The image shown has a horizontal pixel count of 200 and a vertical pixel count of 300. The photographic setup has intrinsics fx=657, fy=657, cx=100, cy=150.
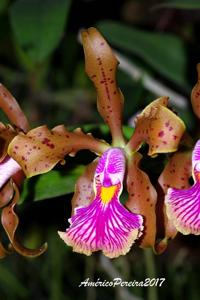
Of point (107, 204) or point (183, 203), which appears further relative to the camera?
point (107, 204)

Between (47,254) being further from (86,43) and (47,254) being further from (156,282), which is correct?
(86,43)

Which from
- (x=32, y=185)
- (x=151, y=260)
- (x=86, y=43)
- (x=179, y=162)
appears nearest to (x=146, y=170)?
(x=179, y=162)

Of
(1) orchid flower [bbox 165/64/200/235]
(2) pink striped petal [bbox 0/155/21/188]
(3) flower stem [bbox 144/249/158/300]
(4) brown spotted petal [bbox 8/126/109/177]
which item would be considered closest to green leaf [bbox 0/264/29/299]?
(3) flower stem [bbox 144/249/158/300]

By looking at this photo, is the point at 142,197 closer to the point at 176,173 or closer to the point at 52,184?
the point at 176,173

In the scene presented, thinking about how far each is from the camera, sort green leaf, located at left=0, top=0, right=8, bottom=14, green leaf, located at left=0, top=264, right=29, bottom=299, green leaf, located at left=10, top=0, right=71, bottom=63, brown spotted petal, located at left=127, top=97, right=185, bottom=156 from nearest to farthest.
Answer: brown spotted petal, located at left=127, top=97, right=185, bottom=156 → green leaf, located at left=10, top=0, right=71, bottom=63 → green leaf, located at left=0, top=264, right=29, bottom=299 → green leaf, located at left=0, top=0, right=8, bottom=14

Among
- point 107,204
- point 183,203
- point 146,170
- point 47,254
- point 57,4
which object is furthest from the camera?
point 47,254

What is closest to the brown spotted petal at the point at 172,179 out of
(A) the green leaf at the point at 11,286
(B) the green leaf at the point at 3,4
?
(A) the green leaf at the point at 11,286

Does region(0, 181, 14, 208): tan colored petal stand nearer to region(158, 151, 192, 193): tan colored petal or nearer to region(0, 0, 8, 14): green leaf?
region(158, 151, 192, 193): tan colored petal
